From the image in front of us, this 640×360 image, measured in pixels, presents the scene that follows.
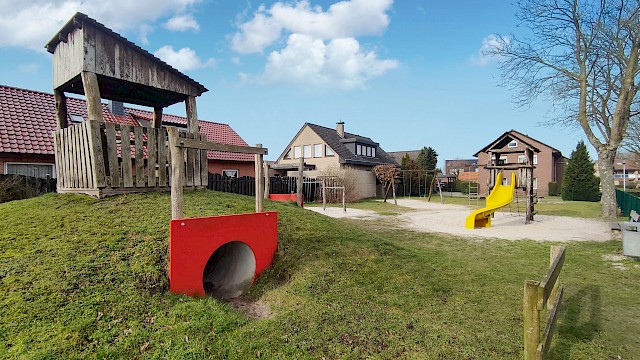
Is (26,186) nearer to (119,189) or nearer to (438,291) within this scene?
(119,189)

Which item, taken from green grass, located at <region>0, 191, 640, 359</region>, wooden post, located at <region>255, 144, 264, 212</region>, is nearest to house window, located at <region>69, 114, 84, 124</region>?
green grass, located at <region>0, 191, 640, 359</region>

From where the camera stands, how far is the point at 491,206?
14.1 meters

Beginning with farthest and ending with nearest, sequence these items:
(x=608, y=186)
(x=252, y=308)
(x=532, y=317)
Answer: (x=608, y=186) → (x=252, y=308) → (x=532, y=317)

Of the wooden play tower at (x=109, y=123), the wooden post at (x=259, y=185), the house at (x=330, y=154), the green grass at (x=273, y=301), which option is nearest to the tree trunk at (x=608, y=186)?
the green grass at (x=273, y=301)

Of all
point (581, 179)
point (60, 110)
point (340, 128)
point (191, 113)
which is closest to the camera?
point (60, 110)

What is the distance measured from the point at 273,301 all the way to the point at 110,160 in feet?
14.0

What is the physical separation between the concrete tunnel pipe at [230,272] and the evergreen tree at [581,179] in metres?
35.1

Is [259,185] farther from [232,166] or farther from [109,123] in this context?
[232,166]

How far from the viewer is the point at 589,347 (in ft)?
12.3

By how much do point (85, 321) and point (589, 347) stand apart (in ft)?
17.1

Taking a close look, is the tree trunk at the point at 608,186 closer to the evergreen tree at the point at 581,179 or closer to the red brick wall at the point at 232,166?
the evergreen tree at the point at 581,179

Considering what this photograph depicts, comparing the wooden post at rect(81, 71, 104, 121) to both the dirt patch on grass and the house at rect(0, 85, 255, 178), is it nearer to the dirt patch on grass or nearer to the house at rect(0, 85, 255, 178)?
the dirt patch on grass

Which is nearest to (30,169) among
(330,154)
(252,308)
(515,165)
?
(252,308)

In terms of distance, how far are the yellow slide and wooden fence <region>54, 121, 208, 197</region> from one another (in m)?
10.2
